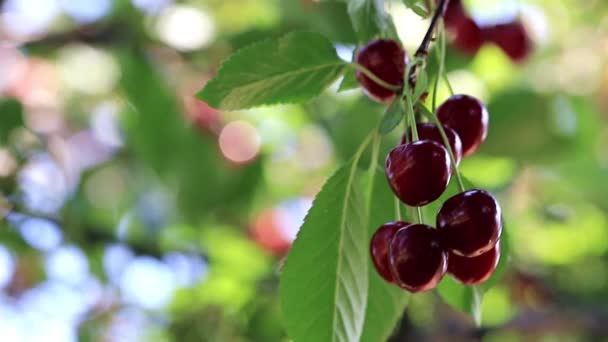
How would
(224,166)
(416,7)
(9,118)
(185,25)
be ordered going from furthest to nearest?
(185,25), (224,166), (9,118), (416,7)

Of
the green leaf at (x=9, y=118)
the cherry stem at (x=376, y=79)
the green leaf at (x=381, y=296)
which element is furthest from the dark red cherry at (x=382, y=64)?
the green leaf at (x=9, y=118)

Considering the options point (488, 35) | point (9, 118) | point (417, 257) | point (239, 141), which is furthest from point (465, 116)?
point (239, 141)

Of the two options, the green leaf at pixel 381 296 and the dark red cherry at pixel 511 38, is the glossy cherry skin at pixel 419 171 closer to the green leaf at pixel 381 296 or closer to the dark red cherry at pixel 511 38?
the green leaf at pixel 381 296

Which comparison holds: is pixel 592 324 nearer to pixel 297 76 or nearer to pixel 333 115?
pixel 333 115

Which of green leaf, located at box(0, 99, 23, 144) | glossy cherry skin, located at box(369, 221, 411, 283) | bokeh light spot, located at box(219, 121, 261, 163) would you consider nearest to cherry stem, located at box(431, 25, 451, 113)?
glossy cherry skin, located at box(369, 221, 411, 283)

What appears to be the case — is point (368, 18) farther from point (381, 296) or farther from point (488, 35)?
point (488, 35)

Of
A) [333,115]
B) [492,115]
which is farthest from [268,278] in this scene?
[492,115]
